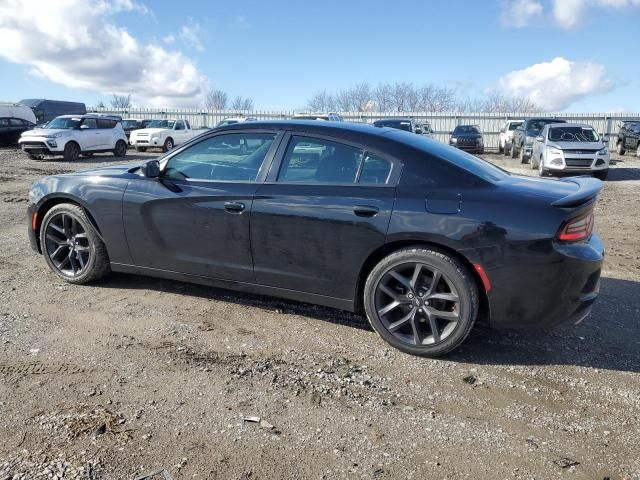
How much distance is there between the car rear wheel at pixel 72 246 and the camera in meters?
4.64

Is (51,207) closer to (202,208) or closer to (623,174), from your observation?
(202,208)

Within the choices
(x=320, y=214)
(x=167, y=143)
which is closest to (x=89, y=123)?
(x=167, y=143)

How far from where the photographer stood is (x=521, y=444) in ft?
8.58

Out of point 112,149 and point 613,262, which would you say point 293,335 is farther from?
point 112,149

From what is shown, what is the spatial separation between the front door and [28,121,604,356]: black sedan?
1 cm

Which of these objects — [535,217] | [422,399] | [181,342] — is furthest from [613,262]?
[181,342]

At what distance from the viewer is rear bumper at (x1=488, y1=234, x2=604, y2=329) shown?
127 inches

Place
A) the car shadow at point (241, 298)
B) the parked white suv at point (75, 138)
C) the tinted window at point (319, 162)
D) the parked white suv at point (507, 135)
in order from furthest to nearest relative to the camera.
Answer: the parked white suv at point (507, 135) < the parked white suv at point (75, 138) < the car shadow at point (241, 298) < the tinted window at point (319, 162)

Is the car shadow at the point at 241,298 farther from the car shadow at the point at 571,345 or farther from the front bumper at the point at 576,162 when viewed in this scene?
the front bumper at the point at 576,162

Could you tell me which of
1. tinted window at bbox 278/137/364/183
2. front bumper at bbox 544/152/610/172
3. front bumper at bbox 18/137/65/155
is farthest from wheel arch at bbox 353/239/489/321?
front bumper at bbox 18/137/65/155

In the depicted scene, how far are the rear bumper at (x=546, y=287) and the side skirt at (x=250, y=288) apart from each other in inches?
41.4

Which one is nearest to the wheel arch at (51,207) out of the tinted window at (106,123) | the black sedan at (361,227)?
the black sedan at (361,227)

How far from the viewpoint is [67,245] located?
4.82m

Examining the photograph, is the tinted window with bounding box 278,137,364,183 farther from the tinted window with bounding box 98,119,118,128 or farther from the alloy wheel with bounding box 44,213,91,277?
the tinted window with bounding box 98,119,118,128
